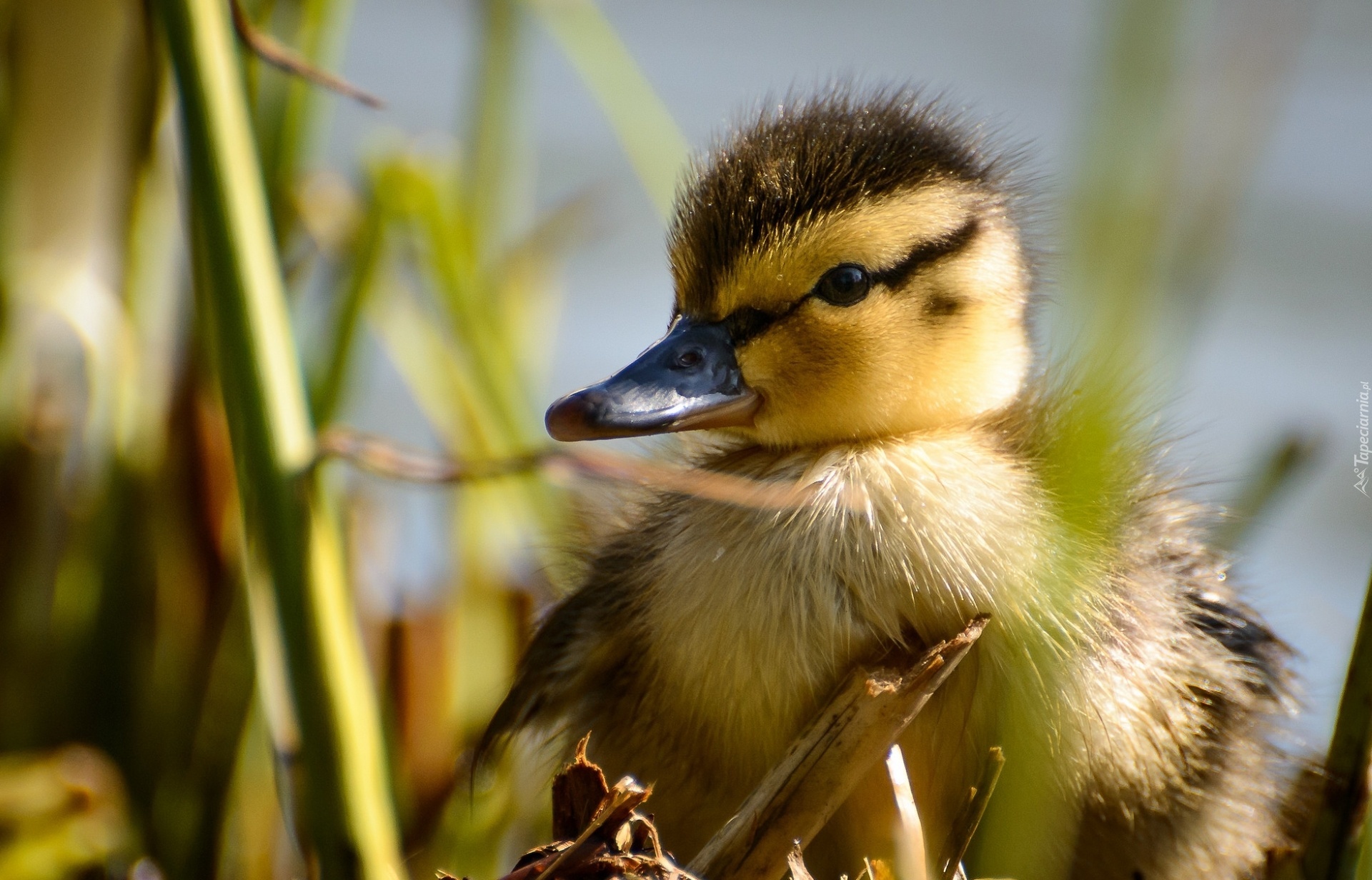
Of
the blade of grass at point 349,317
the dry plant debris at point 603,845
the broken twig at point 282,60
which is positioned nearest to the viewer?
the dry plant debris at point 603,845

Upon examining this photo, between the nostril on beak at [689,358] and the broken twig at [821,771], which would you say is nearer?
the broken twig at [821,771]

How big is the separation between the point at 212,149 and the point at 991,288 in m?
0.62

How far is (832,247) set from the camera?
1075mm

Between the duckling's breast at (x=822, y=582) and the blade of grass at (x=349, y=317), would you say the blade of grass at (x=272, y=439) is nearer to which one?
the duckling's breast at (x=822, y=582)

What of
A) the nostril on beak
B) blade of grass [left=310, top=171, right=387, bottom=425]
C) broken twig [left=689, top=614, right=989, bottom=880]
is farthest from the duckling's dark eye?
blade of grass [left=310, top=171, right=387, bottom=425]

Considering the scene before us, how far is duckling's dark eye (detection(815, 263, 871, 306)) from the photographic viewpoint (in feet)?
3.57

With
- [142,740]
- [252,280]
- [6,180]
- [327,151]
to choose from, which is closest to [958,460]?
[252,280]

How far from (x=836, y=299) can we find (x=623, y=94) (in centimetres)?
54

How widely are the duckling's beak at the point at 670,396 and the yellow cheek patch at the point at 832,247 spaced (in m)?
0.04

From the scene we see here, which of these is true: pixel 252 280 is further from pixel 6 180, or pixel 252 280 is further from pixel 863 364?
pixel 6 180

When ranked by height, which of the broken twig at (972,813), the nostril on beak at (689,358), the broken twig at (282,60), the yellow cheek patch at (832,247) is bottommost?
the broken twig at (972,813)

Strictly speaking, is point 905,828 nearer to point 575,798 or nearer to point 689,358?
point 575,798


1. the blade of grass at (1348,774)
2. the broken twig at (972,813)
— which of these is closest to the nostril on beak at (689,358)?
the broken twig at (972,813)

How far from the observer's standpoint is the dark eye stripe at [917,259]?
3.61 ft
